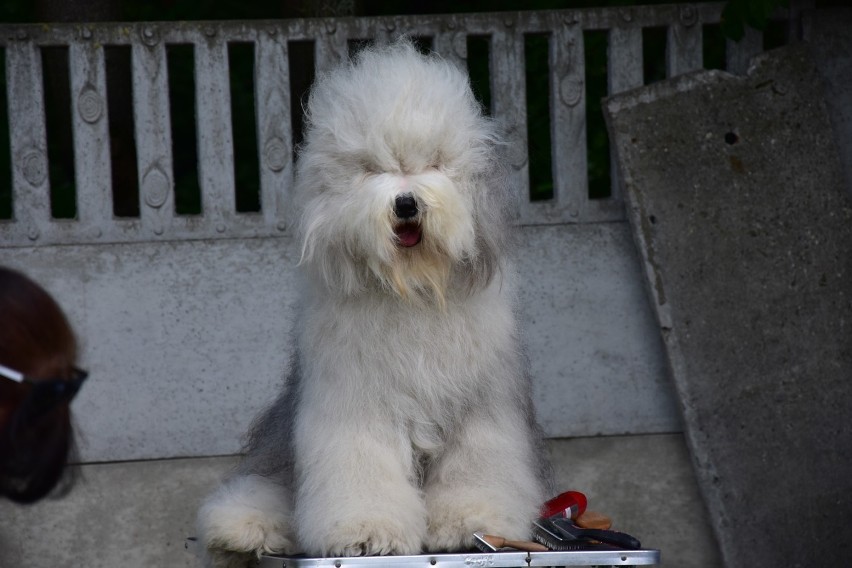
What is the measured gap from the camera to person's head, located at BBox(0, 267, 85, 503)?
2498 mm

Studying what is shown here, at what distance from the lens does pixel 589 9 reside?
4.94 metres

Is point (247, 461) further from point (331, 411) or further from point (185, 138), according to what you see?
point (185, 138)

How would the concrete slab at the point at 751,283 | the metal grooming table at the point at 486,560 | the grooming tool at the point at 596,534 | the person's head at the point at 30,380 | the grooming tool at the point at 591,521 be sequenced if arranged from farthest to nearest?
the concrete slab at the point at 751,283 < the grooming tool at the point at 591,521 < the grooming tool at the point at 596,534 < the metal grooming table at the point at 486,560 < the person's head at the point at 30,380

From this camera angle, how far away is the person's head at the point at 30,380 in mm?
2498

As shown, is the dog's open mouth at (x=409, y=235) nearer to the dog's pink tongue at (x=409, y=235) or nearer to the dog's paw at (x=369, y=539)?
the dog's pink tongue at (x=409, y=235)

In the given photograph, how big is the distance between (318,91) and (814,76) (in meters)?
2.23

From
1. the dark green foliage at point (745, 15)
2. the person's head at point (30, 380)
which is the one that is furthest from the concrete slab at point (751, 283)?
the person's head at point (30, 380)

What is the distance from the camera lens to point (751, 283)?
4.82 metres

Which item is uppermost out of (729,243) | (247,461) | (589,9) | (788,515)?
(589,9)

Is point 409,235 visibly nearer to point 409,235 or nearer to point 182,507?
point 409,235

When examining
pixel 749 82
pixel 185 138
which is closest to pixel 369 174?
pixel 749 82

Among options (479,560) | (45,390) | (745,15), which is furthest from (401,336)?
(745,15)

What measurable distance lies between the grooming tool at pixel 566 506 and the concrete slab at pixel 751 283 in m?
1.39

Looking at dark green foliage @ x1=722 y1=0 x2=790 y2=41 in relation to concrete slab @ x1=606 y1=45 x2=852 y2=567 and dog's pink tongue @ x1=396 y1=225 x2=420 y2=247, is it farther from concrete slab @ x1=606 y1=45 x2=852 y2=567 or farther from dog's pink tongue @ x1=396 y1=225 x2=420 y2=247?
dog's pink tongue @ x1=396 y1=225 x2=420 y2=247
